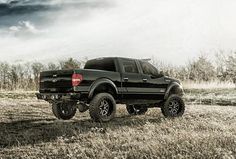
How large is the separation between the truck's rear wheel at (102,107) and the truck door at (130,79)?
0.81 meters

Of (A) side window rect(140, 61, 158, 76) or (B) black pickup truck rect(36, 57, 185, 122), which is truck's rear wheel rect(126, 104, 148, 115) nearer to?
(B) black pickup truck rect(36, 57, 185, 122)

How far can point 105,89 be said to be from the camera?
40.0ft

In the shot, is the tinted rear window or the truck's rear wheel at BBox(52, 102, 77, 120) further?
the truck's rear wheel at BBox(52, 102, 77, 120)

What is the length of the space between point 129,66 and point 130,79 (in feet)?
1.68

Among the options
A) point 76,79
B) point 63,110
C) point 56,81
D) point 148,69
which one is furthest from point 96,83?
point 148,69

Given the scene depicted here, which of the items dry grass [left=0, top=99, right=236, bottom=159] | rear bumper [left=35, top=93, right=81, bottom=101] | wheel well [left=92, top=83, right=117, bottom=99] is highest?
wheel well [left=92, top=83, right=117, bottom=99]

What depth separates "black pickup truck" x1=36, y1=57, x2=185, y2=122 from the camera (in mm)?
11297

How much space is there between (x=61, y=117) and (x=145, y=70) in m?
3.15

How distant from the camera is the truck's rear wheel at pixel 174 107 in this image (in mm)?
13383

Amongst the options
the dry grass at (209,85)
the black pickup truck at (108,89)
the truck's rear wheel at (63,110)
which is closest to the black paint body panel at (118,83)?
the black pickup truck at (108,89)

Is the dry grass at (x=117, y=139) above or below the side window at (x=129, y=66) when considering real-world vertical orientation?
below

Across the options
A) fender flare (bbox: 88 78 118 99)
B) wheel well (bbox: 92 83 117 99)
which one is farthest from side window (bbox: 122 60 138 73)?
fender flare (bbox: 88 78 118 99)

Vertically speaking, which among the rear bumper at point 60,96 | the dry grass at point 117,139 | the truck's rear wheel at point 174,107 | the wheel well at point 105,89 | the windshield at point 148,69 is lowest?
the dry grass at point 117,139

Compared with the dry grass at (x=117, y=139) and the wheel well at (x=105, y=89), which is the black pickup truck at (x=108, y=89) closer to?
the wheel well at (x=105, y=89)
